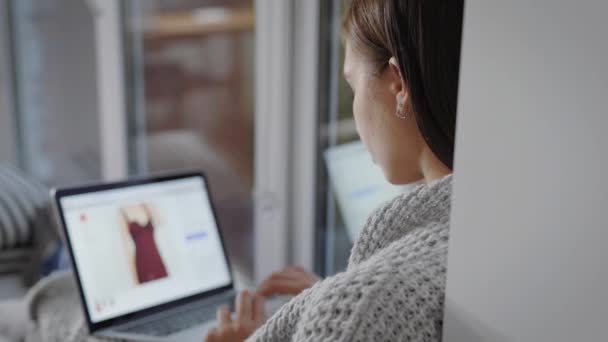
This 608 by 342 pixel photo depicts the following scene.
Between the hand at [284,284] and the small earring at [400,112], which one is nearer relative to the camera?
the small earring at [400,112]

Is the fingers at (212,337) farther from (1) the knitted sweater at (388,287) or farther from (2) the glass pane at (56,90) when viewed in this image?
(2) the glass pane at (56,90)

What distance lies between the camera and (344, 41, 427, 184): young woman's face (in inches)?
24.8

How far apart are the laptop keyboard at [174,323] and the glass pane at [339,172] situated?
305 millimetres

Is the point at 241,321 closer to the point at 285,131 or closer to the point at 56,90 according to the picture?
the point at 285,131

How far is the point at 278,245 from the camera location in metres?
1.48

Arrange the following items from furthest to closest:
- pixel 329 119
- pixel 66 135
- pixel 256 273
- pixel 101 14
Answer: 1. pixel 66 135
2. pixel 101 14
3. pixel 256 273
4. pixel 329 119

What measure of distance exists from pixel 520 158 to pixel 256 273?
4.03 ft

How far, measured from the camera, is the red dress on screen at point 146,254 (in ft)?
3.56

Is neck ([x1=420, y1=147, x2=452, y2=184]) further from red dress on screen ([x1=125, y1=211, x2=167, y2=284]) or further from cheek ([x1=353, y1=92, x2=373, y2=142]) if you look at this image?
red dress on screen ([x1=125, y1=211, x2=167, y2=284])

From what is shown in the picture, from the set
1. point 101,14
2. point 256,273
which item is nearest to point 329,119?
point 256,273

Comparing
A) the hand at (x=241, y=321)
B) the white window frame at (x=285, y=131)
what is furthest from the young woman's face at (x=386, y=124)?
the white window frame at (x=285, y=131)

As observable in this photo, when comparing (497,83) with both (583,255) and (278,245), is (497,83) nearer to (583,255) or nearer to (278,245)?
(583,255)

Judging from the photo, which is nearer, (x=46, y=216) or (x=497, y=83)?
(x=497, y=83)

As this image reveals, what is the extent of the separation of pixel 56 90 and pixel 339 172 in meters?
1.69
